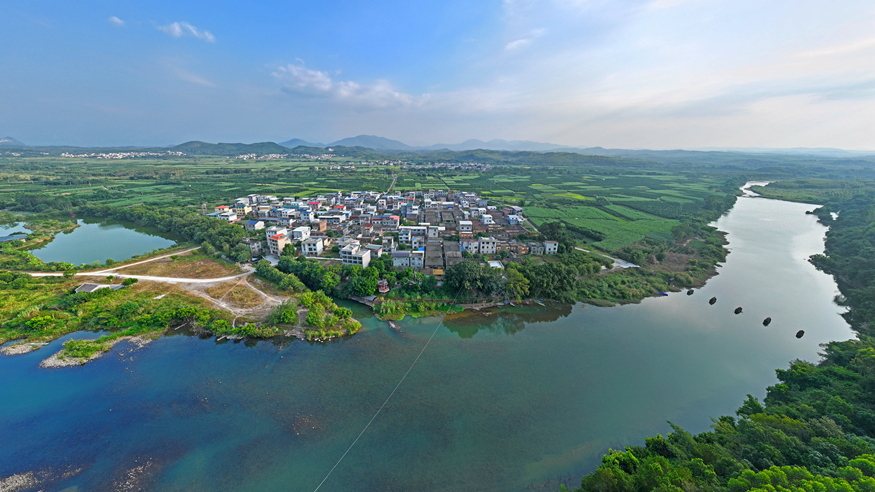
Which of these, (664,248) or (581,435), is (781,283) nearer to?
(664,248)

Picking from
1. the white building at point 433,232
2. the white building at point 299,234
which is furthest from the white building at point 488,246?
the white building at point 299,234

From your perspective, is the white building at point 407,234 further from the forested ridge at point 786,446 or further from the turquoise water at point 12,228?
the turquoise water at point 12,228

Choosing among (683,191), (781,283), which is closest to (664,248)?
(781,283)

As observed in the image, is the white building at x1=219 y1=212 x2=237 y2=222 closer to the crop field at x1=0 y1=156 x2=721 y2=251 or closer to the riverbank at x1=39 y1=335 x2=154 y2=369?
the crop field at x1=0 y1=156 x2=721 y2=251

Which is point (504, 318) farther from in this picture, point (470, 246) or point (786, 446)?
point (786, 446)

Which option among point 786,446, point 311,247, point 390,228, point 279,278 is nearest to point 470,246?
point 390,228

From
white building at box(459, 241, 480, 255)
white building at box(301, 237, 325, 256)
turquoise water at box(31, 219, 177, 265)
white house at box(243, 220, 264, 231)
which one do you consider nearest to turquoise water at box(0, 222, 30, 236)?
turquoise water at box(31, 219, 177, 265)

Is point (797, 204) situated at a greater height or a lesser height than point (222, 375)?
greater
